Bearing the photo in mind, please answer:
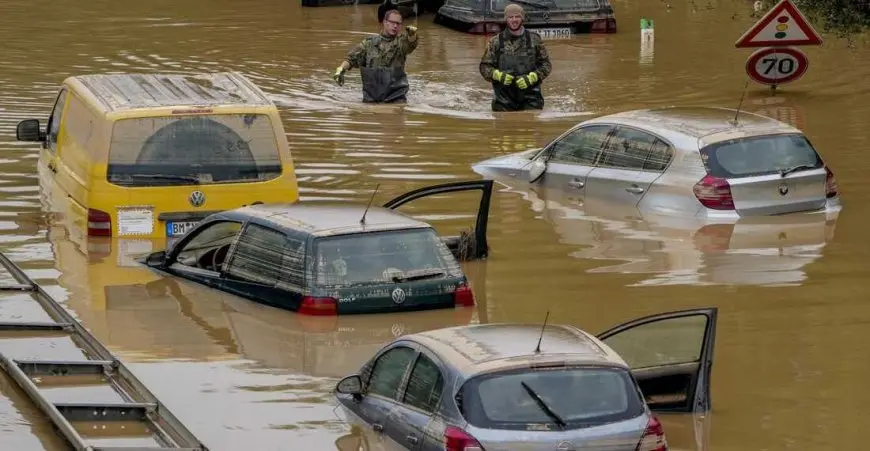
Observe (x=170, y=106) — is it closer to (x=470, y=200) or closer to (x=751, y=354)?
(x=470, y=200)

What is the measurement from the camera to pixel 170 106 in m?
16.8

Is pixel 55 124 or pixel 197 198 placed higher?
pixel 55 124

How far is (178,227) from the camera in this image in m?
17.0

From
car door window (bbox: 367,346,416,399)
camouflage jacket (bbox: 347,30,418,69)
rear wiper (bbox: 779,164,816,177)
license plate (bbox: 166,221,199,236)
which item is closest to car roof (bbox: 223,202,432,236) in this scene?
license plate (bbox: 166,221,199,236)

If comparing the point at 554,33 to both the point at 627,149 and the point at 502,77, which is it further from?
the point at 627,149

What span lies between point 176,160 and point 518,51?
9396mm

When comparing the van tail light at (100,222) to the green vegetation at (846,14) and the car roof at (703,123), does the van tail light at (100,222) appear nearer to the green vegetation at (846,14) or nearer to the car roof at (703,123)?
the car roof at (703,123)

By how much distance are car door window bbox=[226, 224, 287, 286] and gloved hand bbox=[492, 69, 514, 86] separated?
10.9 meters

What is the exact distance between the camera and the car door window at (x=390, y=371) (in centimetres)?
1080

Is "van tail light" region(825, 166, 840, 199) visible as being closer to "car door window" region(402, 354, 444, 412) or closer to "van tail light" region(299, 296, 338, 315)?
"van tail light" region(299, 296, 338, 315)

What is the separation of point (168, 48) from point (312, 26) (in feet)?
14.3

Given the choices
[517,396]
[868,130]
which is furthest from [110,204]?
[868,130]

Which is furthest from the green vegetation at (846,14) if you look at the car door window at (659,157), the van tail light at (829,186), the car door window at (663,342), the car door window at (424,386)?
the car door window at (424,386)

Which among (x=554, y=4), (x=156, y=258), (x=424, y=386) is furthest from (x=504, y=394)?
(x=554, y=4)
